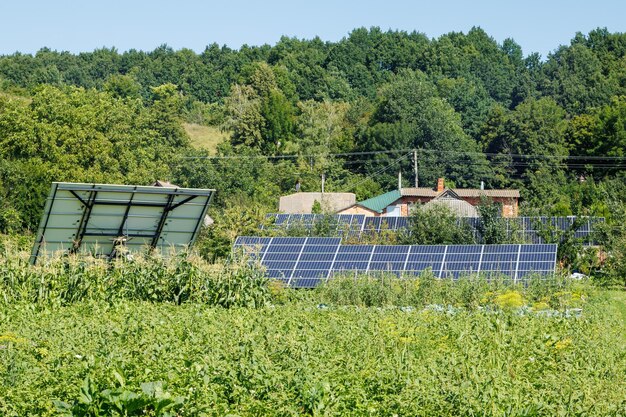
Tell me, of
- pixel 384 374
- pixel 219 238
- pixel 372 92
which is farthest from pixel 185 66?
pixel 384 374

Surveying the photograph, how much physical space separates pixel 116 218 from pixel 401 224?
14.3 meters

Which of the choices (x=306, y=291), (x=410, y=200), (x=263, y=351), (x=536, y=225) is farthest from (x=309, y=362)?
(x=410, y=200)

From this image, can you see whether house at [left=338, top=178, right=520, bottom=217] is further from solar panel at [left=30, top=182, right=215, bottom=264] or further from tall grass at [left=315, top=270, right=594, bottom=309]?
tall grass at [left=315, top=270, right=594, bottom=309]

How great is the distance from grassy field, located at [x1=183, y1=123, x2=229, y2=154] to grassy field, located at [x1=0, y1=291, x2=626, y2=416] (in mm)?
75631

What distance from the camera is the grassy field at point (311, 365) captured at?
11367mm

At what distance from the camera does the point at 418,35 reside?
5743 inches

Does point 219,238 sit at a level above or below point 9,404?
below

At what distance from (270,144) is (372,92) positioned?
3363 centimetres

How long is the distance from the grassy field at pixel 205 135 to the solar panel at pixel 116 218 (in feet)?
206

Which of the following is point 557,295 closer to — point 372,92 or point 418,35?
point 372,92

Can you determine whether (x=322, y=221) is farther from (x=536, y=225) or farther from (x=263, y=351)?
(x=263, y=351)

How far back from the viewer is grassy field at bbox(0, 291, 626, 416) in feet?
37.3

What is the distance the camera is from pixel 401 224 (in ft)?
130

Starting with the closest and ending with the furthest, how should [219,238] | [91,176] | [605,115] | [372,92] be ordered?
1. [219,238]
2. [91,176]
3. [605,115]
4. [372,92]
